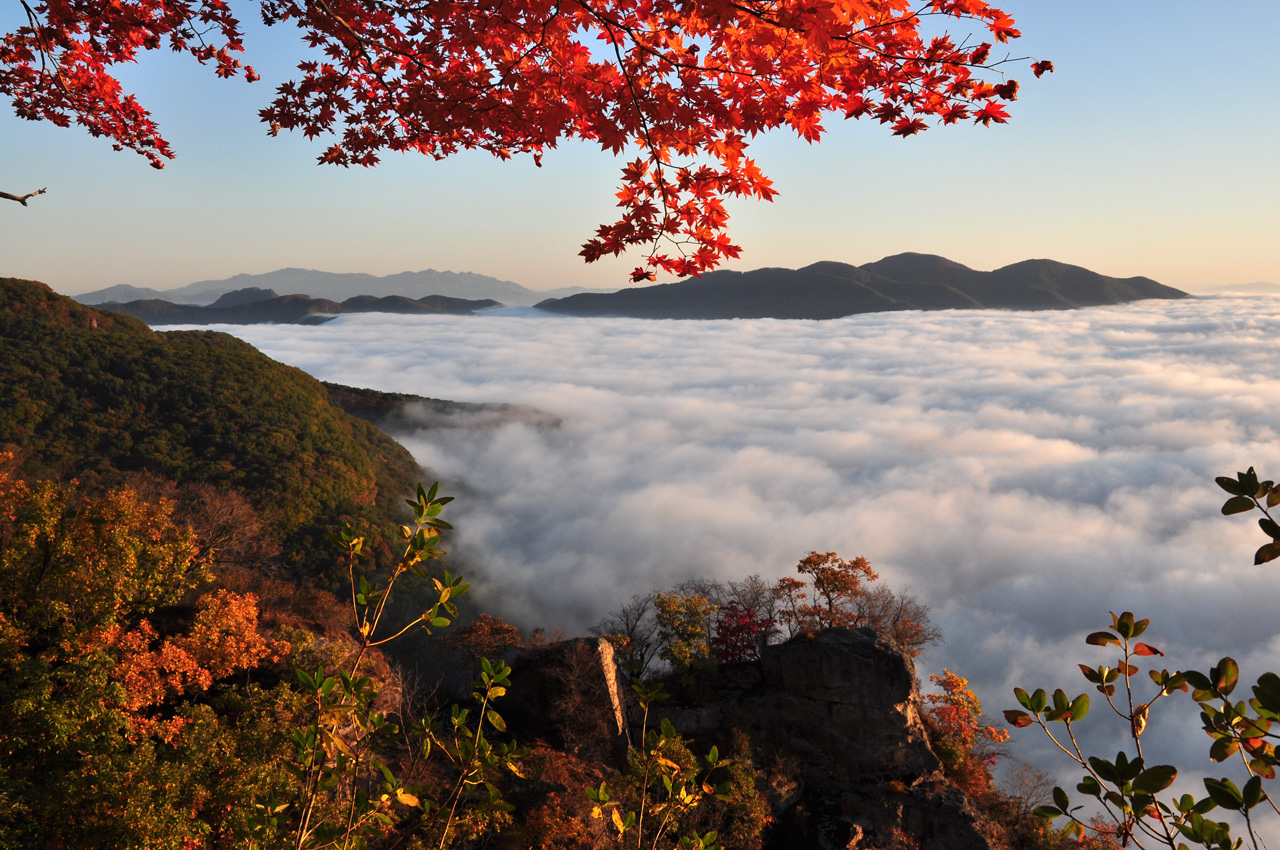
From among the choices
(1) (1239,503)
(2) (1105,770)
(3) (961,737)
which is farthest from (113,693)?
(3) (961,737)

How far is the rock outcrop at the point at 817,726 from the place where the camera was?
109 feet

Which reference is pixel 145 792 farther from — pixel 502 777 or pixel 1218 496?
pixel 1218 496

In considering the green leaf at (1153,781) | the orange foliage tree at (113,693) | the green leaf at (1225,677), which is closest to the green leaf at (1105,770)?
the green leaf at (1153,781)

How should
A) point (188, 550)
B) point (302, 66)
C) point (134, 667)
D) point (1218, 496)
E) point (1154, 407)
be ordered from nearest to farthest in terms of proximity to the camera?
1. point (302, 66)
2. point (134, 667)
3. point (188, 550)
4. point (1218, 496)
5. point (1154, 407)

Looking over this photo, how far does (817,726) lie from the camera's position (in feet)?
122

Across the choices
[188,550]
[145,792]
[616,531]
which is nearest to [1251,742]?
[145,792]

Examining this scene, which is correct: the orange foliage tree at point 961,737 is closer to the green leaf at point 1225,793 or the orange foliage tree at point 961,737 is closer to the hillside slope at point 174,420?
the green leaf at point 1225,793

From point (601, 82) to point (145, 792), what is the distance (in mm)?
14735

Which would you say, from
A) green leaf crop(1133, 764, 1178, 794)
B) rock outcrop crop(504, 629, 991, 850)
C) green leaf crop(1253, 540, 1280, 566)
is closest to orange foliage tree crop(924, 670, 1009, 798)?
rock outcrop crop(504, 629, 991, 850)

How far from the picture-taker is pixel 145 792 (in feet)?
38.5

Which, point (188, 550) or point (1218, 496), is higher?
point (188, 550)

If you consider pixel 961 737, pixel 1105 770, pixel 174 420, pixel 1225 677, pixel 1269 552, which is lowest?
pixel 961 737

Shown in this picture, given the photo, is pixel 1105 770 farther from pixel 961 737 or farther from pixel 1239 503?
pixel 961 737

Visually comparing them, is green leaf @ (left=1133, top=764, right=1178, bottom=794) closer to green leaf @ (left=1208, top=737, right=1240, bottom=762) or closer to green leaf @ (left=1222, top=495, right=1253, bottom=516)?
green leaf @ (left=1208, top=737, right=1240, bottom=762)
